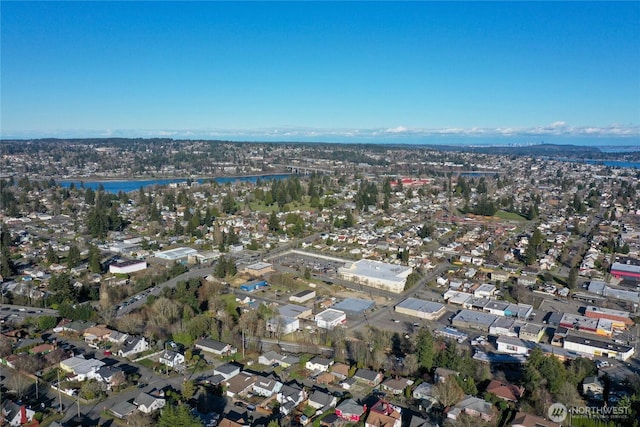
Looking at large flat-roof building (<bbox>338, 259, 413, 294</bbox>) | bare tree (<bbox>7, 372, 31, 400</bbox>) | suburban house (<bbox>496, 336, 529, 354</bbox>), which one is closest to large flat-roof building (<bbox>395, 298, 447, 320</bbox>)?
large flat-roof building (<bbox>338, 259, 413, 294</bbox>)

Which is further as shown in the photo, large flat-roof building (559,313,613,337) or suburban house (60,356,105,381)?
large flat-roof building (559,313,613,337)

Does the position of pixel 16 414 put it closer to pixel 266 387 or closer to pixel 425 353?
pixel 266 387

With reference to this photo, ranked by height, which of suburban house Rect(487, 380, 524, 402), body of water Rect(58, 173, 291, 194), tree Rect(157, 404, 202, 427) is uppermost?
tree Rect(157, 404, 202, 427)

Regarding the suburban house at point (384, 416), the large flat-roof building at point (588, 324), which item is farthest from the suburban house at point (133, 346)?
the large flat-roof building at point (588, 324)

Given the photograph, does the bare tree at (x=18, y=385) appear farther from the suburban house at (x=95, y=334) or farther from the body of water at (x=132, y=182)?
the body of water at (x=132, y=182)

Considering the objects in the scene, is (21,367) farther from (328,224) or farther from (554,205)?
(554,205)

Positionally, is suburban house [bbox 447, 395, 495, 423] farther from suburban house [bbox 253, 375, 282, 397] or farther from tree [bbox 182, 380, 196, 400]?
tree [bbox 182, 380, 196, 400]

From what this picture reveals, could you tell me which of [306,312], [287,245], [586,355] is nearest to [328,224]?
[287,245]
